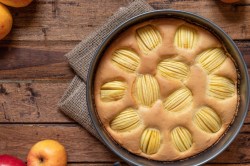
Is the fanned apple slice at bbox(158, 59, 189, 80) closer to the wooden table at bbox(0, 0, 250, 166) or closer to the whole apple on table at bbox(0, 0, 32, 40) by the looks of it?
the wooden table at bbox(0, 0, 250, 166)

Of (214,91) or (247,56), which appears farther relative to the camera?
(247,56)

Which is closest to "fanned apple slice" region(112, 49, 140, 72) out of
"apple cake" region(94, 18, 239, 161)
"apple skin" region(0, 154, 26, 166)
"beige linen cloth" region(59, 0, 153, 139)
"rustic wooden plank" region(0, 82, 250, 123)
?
"apple cake" region(94, 18, 239, 161)

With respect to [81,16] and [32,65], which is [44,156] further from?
[81,16]

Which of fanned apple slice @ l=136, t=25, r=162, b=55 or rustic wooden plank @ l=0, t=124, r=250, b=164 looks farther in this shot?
rustic wooden plank @ l=0, t=124, r=250, b=164

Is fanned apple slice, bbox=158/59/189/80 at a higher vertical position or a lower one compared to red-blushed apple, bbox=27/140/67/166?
higher

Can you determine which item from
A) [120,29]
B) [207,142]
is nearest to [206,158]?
[207,142]

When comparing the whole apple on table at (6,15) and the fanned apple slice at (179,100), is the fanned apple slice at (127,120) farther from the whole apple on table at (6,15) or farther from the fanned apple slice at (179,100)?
the whole apple on table at (6,15)

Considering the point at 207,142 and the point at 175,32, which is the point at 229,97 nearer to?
the point at 207,142

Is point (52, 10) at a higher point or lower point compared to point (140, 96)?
higher

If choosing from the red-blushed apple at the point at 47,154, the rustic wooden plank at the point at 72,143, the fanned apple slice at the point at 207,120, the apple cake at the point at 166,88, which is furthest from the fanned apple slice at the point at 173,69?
the red-blushed apple at the point at 47,154
